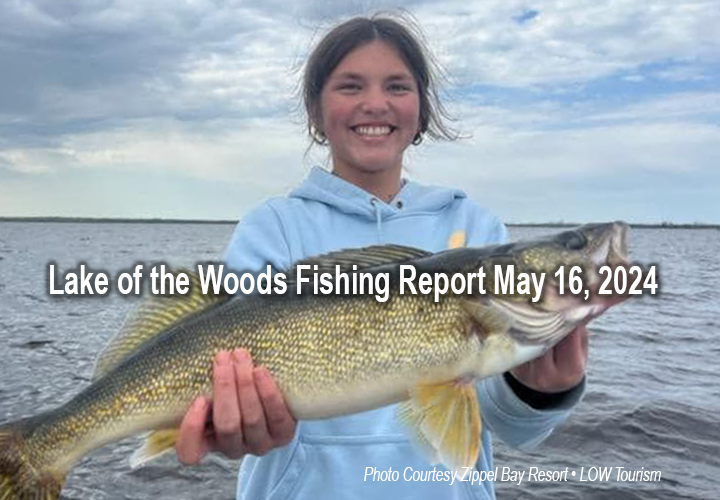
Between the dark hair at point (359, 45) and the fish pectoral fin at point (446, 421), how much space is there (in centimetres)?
215

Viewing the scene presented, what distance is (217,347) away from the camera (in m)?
3.51

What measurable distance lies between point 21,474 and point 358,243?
208cm

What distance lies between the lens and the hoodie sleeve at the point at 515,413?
12.6ft

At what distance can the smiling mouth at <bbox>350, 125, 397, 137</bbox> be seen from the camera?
4.56 meters

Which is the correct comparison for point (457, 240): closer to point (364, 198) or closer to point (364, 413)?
point (364, 198)

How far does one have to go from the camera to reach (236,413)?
3492 mm

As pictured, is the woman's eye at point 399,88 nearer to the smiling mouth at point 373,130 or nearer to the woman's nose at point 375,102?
the woman's nose at point 375,102

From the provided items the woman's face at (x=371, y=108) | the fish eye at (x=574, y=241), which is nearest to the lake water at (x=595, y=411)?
the fish eye at (x=574, y=241)

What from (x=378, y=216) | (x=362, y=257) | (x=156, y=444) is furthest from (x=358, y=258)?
(x=156, y=444)

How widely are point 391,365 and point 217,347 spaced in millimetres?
796

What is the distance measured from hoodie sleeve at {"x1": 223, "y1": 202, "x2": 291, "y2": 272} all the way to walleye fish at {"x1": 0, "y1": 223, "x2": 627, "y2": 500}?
1.39 ft

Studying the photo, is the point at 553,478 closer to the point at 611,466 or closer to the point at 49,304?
the point at 611,466

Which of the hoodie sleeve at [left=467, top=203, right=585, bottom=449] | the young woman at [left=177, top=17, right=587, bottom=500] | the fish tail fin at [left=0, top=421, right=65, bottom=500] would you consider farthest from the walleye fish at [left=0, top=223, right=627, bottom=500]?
the hoodie sleeve at [left=467, top=203, right=585, bottom=449]

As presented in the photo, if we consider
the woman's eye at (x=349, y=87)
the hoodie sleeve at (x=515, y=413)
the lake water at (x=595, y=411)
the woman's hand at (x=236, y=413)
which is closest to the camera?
the woman's hand at (x=236, y=413)
